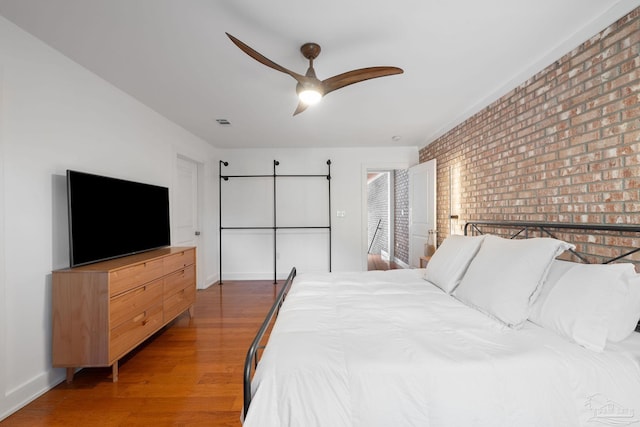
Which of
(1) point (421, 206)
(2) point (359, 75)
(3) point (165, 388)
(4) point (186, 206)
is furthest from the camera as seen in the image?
(1) point (421, 206)

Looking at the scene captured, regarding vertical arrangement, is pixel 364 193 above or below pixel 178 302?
above

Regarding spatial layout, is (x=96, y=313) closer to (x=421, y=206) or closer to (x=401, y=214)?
(x=421, y=206)

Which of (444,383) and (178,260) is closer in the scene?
(444,383)

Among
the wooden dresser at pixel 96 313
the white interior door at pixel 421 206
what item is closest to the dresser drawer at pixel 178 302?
the wooden dresser at pixel 96 313

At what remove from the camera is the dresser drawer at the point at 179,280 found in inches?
105

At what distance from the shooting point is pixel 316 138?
441 centimetres

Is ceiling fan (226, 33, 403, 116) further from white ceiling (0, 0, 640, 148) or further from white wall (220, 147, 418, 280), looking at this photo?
A: white wall (220, 147, 418, 280)

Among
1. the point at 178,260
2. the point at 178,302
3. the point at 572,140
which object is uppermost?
the point at 572,140

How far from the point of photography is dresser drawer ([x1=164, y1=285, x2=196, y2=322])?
8.70 ft

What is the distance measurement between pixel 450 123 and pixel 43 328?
459cm

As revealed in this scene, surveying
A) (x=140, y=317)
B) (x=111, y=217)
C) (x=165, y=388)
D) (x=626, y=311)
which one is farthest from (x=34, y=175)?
(x=626, y=311)

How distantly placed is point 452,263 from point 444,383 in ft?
4.04

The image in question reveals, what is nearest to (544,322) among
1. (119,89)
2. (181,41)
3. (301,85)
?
(301,85)

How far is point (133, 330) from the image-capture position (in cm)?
217
